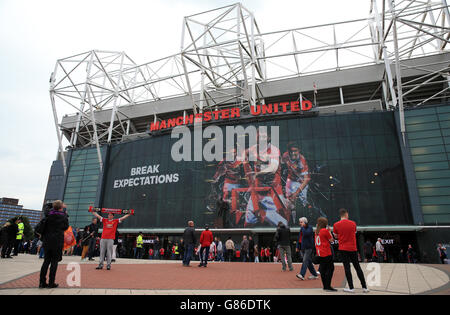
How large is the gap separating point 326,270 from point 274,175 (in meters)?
21.8

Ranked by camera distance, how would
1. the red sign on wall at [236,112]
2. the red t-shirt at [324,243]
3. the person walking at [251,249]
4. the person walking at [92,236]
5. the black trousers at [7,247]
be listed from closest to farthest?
the red t-shirt at [324,243] < the black trousers at [7,247] < the person walking at [92,236] < the person walking at [251,249] < the red sign on wall at [236,112]

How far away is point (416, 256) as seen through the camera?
76.0ft

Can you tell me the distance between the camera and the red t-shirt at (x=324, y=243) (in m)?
6.85

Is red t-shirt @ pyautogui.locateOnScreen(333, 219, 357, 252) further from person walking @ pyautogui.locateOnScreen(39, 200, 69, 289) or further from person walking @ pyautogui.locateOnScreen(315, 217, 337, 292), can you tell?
person walking @ pyautogui.locateOnScreen(39, 200, 69, 289)

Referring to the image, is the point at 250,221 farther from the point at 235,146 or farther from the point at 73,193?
the point at 73,193

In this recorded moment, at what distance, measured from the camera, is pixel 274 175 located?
2820cm

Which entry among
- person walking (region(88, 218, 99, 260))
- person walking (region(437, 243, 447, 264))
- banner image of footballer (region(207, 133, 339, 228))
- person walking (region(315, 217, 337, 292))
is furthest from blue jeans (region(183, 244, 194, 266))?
person walking (region(437, 243, 447, 264))

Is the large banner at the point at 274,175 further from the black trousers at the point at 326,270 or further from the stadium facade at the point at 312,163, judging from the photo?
the black trousers at the point at 326,270

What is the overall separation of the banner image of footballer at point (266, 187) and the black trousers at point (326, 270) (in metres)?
20.2

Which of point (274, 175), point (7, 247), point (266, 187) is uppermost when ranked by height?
point (274, 175)

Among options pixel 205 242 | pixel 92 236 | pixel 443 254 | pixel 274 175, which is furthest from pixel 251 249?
pixel 443 254

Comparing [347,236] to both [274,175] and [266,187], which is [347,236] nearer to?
[266,187]

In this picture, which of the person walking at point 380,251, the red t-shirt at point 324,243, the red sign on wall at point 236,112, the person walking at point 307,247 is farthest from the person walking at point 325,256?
the red sign on wall at point 236,112
